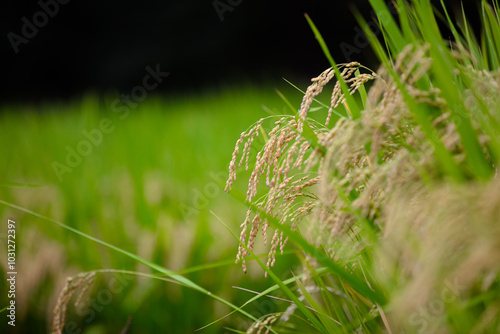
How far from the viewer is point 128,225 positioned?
4.70ft

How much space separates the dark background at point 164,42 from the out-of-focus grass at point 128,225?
3406mm

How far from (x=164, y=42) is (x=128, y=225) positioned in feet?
16.1

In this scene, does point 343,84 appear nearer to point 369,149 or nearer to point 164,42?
point 369,149

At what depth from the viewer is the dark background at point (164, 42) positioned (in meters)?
5.89

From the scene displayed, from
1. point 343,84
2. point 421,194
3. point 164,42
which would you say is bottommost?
point 421,194

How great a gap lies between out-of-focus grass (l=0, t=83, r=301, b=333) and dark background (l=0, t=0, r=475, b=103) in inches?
134

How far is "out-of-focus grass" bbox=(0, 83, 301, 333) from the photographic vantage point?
3.89 ft

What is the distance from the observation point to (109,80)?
235 inches

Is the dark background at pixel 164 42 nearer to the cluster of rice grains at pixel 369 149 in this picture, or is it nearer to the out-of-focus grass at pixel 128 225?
the out-of-focus grass at pixel 128 225

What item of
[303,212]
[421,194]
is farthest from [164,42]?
[421,194]

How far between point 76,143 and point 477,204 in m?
2.58

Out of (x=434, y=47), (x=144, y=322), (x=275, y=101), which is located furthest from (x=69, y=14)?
(x=434, y=47)

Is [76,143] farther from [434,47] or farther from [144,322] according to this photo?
[434,47]

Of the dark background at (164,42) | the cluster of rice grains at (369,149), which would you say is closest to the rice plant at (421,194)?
the cluster of rice grains at (369,149)
